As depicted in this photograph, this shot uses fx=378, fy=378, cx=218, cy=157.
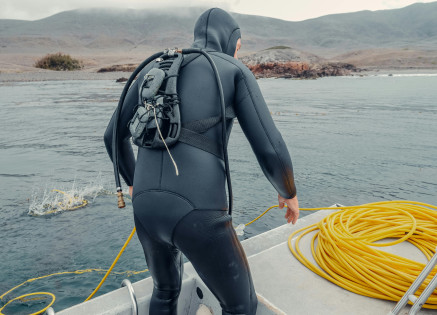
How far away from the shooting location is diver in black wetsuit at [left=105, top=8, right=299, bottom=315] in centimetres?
223

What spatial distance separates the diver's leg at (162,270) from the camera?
96.7 inches

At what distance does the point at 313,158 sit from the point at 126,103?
905cm

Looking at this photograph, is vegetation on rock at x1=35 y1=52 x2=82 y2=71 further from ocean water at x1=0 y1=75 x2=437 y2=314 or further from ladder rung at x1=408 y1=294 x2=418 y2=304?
ladder rung at x1=408 y1=294 x2=418 y2=304

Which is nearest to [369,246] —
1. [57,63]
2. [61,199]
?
[61,199]

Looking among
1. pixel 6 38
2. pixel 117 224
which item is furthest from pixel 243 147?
pixel 6 38

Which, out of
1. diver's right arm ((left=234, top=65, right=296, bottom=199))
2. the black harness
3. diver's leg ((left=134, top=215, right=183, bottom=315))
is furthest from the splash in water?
diver's right arm ((left=234, top=65, right=296, bottom=199))


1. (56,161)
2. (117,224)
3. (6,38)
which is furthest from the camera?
(6,38)

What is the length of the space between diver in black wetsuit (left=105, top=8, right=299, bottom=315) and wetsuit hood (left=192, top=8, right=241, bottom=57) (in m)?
0.15

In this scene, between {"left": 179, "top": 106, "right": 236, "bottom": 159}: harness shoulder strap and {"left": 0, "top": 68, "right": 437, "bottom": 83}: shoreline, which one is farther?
{"left": 0, "top": 68, "right": 437, "bottom": 83}: shoreline

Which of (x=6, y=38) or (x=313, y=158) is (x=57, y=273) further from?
(x=6, y=38)

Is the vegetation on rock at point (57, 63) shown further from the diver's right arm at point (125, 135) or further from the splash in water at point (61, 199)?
the diver's right arm at point (125, 135)

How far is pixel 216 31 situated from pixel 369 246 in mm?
2456

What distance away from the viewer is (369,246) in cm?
361

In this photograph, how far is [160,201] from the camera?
2262 millimetres
